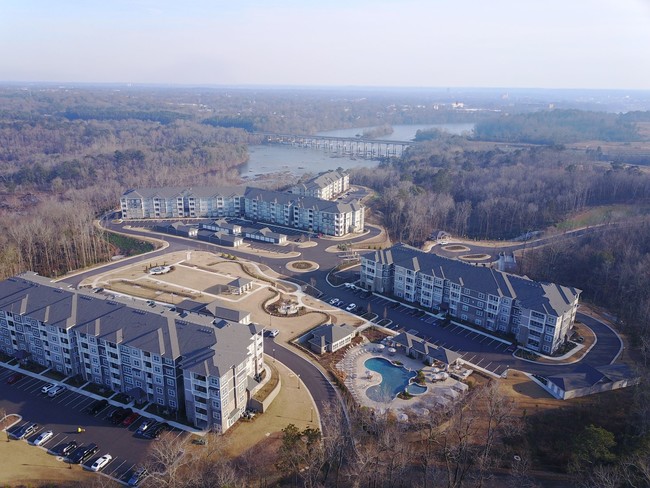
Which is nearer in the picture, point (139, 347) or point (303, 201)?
point (139, 347)

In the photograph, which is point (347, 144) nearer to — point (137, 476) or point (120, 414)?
point (120, 414)

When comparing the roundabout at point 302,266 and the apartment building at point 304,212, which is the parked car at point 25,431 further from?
the apartment building at point 304,212

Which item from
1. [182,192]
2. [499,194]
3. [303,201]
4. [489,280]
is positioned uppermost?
[182,192]

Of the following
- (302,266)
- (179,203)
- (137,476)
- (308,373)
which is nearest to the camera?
(137,476)

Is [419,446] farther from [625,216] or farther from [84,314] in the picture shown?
[625,216]

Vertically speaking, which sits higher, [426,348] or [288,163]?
[426,348]

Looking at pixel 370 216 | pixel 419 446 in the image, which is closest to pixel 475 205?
pixel 370 216

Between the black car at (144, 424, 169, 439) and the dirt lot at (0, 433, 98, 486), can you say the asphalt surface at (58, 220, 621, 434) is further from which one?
the dirt lot at (0, 433, 98, 486)

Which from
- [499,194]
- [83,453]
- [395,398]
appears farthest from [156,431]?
[499,194]
